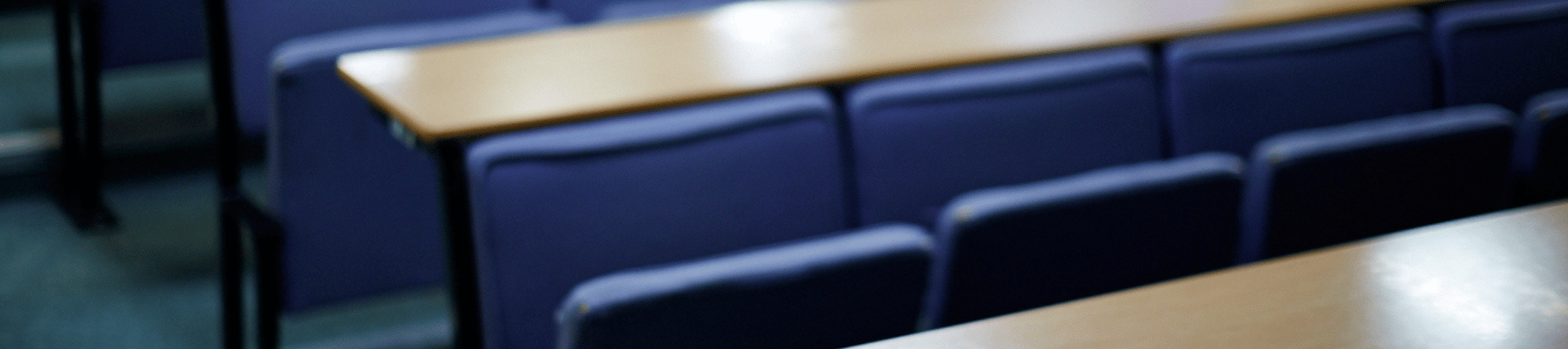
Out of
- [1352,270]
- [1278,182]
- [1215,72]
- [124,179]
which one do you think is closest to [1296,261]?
[1352,270]

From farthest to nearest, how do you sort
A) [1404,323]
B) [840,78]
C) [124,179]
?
[124,179] < [840,78] < [1404,323]

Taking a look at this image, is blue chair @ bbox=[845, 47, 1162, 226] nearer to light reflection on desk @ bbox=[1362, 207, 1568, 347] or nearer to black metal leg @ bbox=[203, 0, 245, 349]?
light reflection on desk @ bbox=[1362, 207, 1568, 347]

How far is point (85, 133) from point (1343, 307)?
1.52m

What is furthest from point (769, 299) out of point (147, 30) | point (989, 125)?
point (147, 30)

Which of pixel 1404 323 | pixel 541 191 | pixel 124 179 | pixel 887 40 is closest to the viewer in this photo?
pixel 1404 323

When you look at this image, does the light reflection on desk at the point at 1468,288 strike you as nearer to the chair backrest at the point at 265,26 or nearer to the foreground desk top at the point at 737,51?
the foreground desk top at the point at 737,51

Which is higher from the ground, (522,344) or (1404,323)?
(1404,323)

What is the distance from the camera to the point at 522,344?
76 centimetres

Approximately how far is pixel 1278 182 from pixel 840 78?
11.1 inches

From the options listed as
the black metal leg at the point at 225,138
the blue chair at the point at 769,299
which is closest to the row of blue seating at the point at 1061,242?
the blue chair at the point at 769,299

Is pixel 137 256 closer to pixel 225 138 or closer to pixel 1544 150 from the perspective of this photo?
pixel 225 138

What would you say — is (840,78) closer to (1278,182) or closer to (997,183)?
(997,183)

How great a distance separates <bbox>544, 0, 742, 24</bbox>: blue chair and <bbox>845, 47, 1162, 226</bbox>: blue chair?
1.29 ft

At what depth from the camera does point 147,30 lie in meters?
1.56
